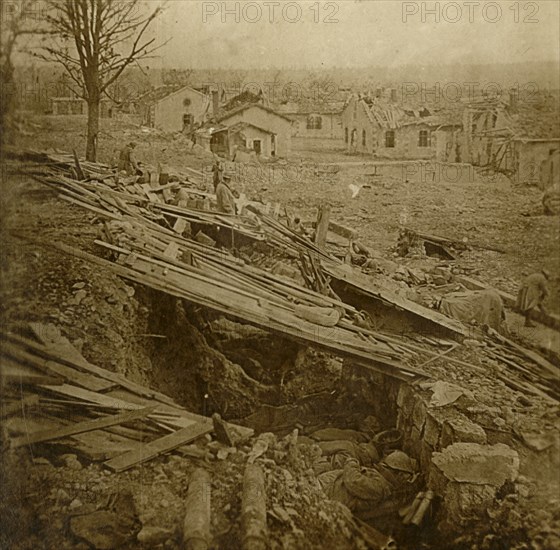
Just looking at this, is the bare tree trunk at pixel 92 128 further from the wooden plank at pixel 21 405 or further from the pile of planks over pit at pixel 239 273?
the wooden plank at pixel 21 405

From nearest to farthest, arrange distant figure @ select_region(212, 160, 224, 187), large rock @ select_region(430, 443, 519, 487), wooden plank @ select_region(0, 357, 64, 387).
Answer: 1. large rock @ select_region(430, 443, 519, 487)
2. wooden plank @ select_region(0, 357, 64, 387)
3. distant figure @ select_region(212, 160, 224, 187)

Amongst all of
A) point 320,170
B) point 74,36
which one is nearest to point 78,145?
point 74,36

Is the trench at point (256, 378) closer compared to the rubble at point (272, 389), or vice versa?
the rubble at point (272, 389)

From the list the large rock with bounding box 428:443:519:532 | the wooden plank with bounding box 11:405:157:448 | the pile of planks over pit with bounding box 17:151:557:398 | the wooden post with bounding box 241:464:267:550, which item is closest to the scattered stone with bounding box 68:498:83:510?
the wooden plank with bounding box 11:405:157:448

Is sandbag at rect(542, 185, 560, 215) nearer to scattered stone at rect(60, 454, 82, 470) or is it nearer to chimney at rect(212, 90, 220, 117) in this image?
chimney at rect(212, 90, 220, 117)

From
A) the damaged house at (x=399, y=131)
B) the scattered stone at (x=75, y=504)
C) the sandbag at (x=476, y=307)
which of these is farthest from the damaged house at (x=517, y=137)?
the scattered stone at (x=75, y=504)

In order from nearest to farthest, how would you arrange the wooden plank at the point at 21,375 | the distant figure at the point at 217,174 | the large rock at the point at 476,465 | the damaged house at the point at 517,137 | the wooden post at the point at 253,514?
1. the wooden post at the point at 253,514
2. the large rock at the point at 476,465
3. the damaged house at the point at 517,137
4. the wooden plank at the point at 21,375
5. the distant figure at the point at 217,174

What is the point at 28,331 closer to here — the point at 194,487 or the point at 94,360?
the point at 94,360
